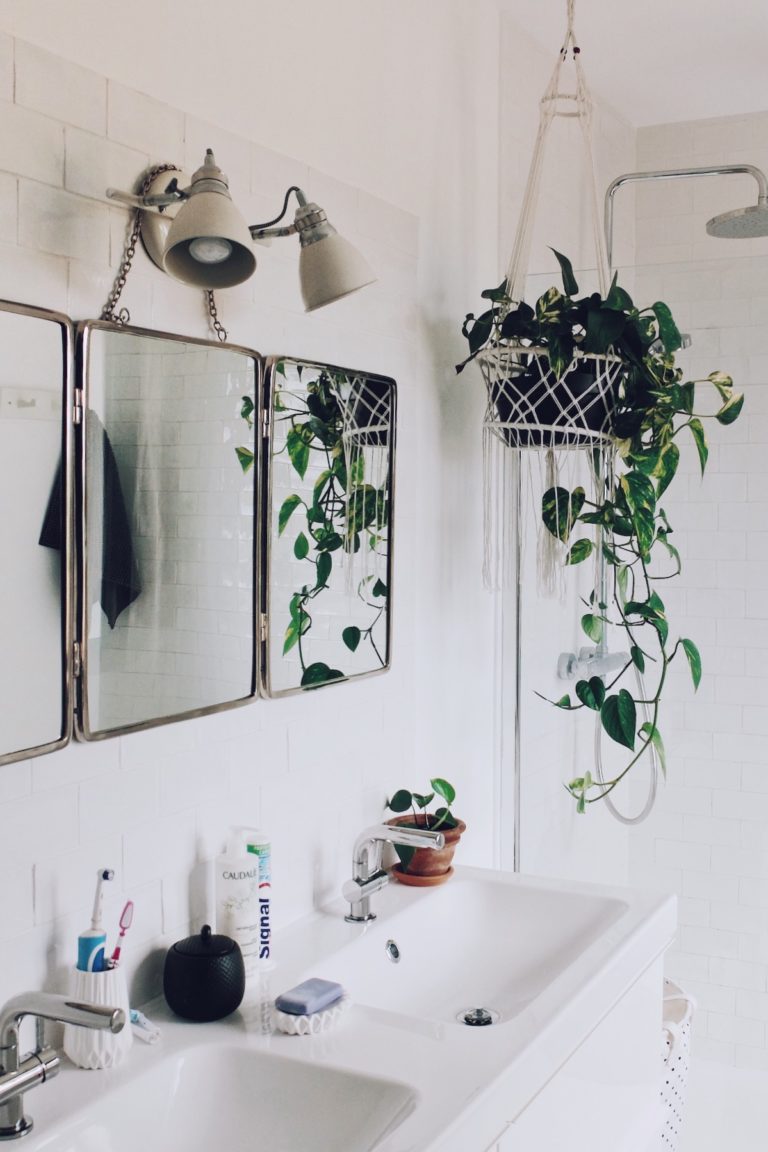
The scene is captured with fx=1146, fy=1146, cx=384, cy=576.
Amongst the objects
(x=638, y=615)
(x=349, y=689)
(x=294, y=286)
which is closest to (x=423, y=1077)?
(x=349, y=689)

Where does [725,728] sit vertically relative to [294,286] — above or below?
below

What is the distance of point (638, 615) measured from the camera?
2.48m

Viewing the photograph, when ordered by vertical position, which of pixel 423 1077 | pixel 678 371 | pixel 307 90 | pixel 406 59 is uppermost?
pixel 406 59

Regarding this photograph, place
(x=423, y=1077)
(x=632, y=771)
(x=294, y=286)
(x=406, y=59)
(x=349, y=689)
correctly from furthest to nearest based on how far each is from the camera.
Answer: (x=632, y=771) < (x=406, y=59) < (x=349, y=689) < (x=294, y=286) < (x=423, y=1077)

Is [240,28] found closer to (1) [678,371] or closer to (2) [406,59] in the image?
(2) [406,59]

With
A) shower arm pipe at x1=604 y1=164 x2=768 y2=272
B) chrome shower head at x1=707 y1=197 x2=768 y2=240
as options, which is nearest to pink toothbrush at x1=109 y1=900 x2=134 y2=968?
shower arm pipe at x1=604 y1=164 x2=768 y2=272

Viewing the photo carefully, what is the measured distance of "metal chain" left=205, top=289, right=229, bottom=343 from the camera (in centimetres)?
162

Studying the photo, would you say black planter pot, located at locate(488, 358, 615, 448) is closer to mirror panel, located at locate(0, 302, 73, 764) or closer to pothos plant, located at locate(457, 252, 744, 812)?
pothos plant, located at locate(457, 252, 744, 812)

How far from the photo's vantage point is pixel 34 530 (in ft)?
4.38

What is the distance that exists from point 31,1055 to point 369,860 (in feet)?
2.83

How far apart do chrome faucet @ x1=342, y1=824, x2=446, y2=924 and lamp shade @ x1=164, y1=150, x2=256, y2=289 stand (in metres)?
0.95

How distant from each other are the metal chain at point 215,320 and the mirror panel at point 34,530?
1.00 ft

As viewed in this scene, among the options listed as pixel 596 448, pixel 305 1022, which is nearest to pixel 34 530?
pixel 305 1022

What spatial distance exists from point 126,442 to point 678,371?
1.17 meters
